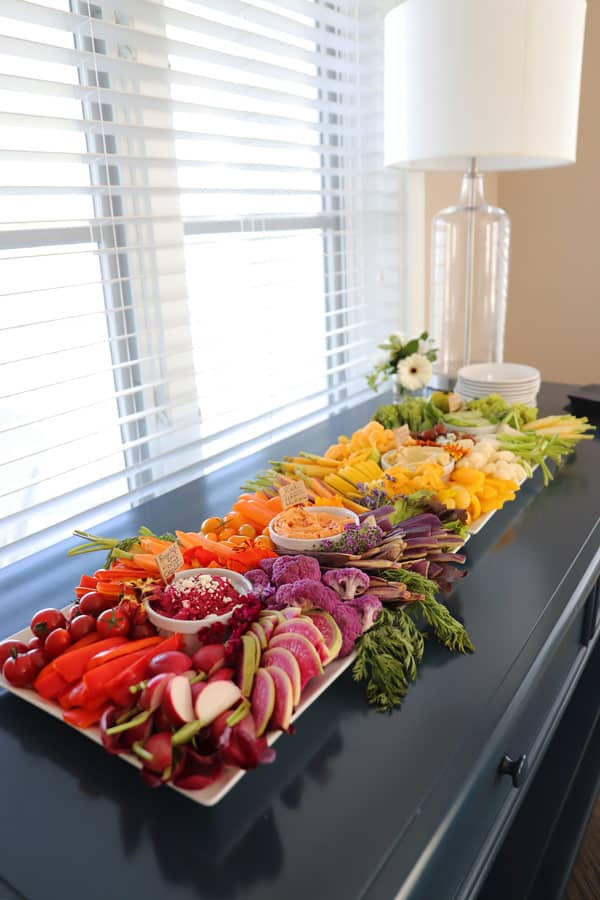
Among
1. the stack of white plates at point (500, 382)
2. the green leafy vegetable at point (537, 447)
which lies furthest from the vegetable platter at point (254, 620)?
the stack of white plates at point (500, 382)

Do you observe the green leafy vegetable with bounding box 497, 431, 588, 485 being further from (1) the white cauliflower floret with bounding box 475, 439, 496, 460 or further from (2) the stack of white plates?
(2) the stack of white plates

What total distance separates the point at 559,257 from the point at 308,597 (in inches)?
91.2

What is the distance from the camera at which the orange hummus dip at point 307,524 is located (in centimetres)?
92

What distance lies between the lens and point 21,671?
70cm

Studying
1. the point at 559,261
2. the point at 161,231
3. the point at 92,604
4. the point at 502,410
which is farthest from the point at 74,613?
the point at 559,261

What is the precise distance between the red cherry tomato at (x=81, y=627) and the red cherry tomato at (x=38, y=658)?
0.12 ft

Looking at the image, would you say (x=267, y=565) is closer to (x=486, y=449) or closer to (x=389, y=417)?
(x=486, y=449)

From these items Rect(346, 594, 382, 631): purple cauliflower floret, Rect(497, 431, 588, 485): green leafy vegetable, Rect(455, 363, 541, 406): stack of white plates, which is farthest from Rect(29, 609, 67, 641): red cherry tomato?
Rect(455, 363, 541, 406): stack of white plates

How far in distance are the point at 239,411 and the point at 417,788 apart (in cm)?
108

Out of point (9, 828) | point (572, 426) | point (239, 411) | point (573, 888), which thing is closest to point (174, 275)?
point (239, 411)

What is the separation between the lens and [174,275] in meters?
1.37

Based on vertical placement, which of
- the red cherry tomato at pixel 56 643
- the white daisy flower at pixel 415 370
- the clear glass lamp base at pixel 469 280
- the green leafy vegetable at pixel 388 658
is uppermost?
the clear glass lamp base at pixel 469 280

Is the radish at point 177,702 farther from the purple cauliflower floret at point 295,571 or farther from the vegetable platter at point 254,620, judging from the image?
the purple cauliflower floret at point 295,571

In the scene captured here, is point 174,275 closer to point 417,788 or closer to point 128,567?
point 128,567
